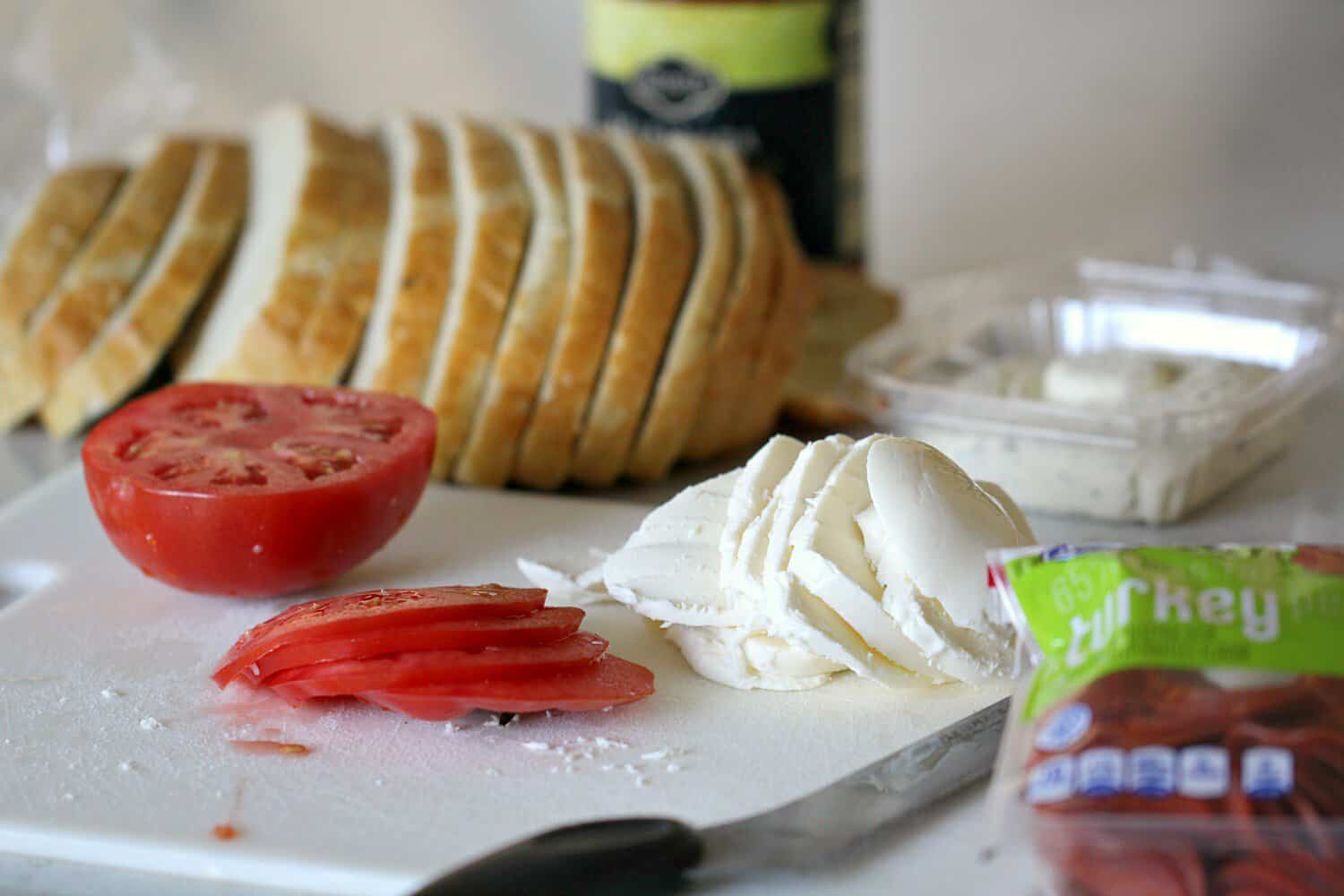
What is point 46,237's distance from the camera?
2.71 m

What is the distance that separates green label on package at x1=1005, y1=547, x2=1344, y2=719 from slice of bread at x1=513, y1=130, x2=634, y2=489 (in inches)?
42.2

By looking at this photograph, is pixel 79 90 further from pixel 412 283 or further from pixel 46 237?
pixel 412 283

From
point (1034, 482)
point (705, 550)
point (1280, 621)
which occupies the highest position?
point (1280, 621)

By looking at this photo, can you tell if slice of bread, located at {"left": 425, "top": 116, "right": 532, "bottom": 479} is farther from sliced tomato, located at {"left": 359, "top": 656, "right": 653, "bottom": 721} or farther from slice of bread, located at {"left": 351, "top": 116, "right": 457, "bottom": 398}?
sliced tomato, located at {"left": 359, "top": 656, "right": 653, "bottom": 721}

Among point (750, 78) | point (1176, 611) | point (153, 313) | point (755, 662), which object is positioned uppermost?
point (750, 78)

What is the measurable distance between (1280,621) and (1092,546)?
19 cm

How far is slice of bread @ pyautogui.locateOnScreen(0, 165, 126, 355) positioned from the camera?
266 centimetres

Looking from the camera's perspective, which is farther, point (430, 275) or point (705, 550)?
point (430, 275)

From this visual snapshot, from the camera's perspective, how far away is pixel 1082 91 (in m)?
4.14

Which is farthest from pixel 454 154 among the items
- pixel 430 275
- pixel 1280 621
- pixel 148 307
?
pixel 1280 621

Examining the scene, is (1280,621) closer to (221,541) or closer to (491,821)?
(491,821)

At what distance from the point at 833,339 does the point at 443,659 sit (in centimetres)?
154

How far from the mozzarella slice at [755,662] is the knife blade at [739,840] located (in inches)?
6.5

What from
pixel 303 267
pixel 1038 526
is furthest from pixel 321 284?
pixel 1038 526
